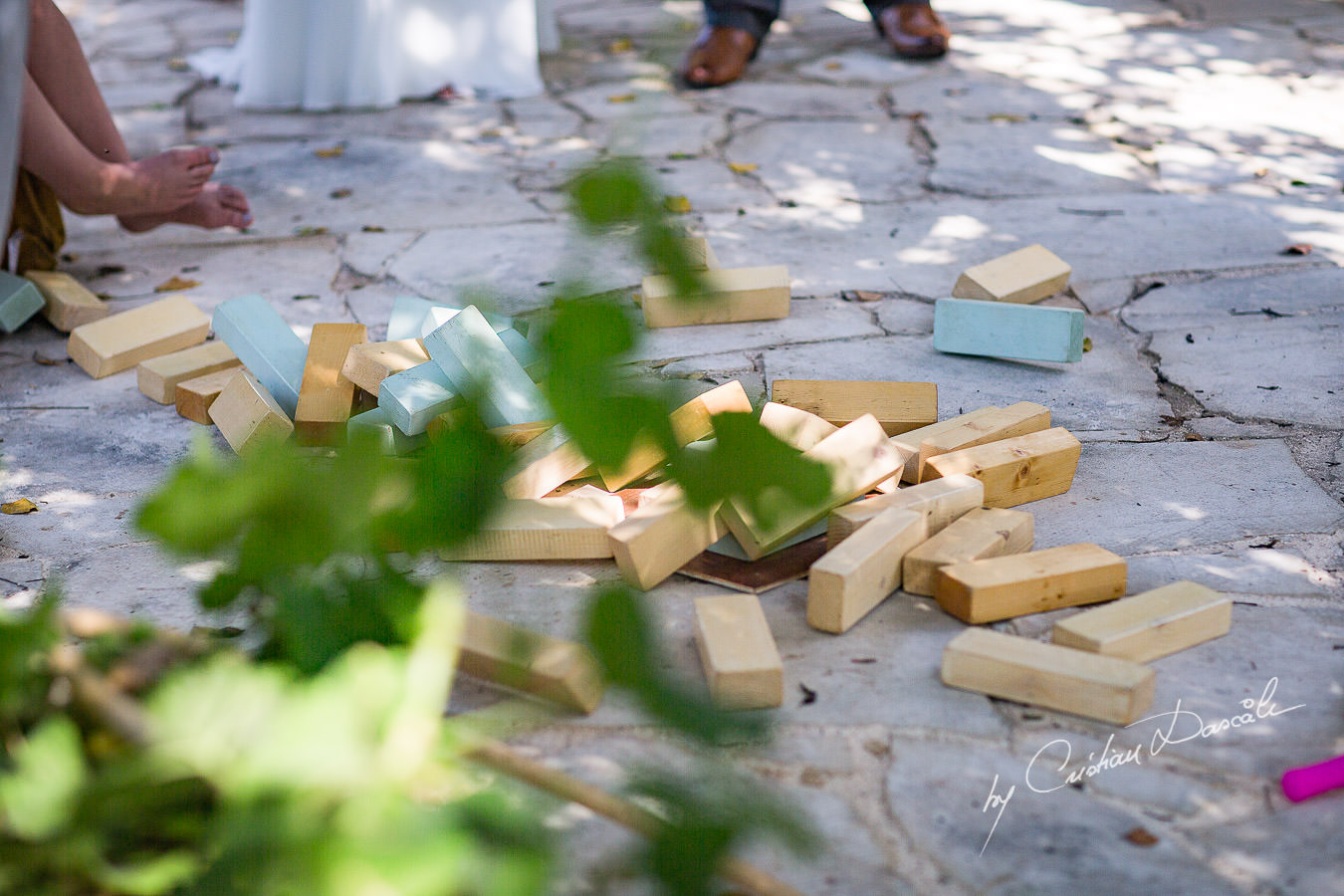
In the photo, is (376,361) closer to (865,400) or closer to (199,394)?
(199,394)

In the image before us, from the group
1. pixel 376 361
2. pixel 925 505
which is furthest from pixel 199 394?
pixel 925 505

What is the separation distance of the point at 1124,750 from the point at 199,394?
1878 mm

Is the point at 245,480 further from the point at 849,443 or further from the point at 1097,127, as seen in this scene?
the point at 1097,127

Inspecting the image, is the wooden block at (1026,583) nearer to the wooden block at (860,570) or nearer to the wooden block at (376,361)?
the wooden block at (860,570)

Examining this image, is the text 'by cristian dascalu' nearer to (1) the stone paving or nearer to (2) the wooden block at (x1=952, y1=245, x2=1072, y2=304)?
(1) the stone paving

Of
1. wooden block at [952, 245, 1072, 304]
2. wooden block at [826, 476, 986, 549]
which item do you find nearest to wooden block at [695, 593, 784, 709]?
wooden block at [826, 476, 986, 549]

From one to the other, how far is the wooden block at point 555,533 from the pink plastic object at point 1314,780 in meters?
1.02

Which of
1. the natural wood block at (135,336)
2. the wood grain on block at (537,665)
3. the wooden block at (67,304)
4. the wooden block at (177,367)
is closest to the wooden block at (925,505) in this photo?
the wood grain on block at (537,665)

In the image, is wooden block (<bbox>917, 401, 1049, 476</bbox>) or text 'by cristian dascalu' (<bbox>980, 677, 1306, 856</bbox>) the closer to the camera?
text 'by cristian dascalu' (<bbox>980, 677, 1306, 856</bbox>)

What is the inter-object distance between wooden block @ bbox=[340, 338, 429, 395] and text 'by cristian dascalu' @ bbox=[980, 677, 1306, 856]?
1.32 meters

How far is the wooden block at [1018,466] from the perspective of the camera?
6.31ft

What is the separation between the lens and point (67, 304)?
273 centimetres

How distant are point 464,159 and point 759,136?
1.11 m

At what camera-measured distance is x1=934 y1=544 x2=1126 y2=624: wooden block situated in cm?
162
